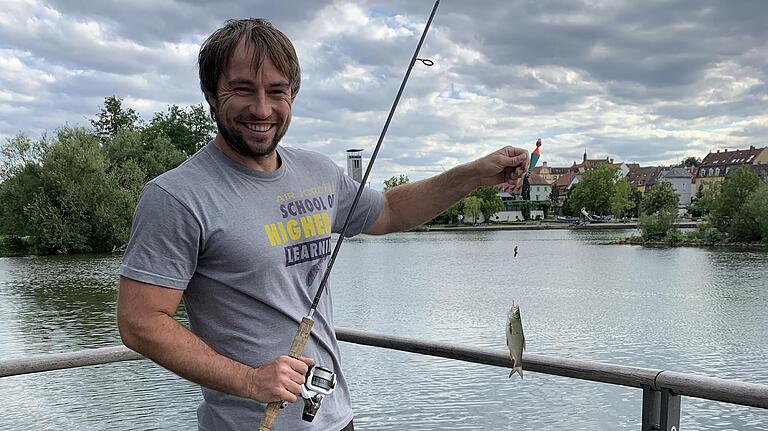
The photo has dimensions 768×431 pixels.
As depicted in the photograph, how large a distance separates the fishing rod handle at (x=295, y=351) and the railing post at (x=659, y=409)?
117 cm

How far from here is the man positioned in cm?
137

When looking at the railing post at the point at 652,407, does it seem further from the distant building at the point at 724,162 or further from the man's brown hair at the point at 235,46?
the distant building at the point at 724,162

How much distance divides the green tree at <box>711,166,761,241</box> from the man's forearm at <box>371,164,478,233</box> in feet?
135

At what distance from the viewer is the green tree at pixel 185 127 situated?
147ft

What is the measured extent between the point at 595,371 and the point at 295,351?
113 cm

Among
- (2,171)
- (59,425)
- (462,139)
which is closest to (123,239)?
(2,171)

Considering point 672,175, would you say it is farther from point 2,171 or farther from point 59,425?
point 59,425

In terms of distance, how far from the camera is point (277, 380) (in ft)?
4.43

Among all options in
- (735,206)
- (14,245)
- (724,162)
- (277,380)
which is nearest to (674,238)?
(735,206)

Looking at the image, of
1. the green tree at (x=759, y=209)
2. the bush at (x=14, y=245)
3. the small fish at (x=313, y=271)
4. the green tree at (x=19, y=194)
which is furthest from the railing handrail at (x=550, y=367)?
the green tree at (x=759, y=209)

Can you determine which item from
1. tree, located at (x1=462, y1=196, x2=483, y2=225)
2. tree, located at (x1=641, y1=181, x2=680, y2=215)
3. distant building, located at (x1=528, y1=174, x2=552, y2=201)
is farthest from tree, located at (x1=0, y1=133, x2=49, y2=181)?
tree, located at (x1=641, y1=181, x2=680, y2=215)

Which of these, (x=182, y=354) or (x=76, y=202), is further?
(x=76, y=202)

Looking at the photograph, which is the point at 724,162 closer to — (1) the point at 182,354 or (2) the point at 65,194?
(2) the point at 65,194

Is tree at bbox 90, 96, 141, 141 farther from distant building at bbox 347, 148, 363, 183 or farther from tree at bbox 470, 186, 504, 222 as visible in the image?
distant building at bbox 347, 148, 363, 183
